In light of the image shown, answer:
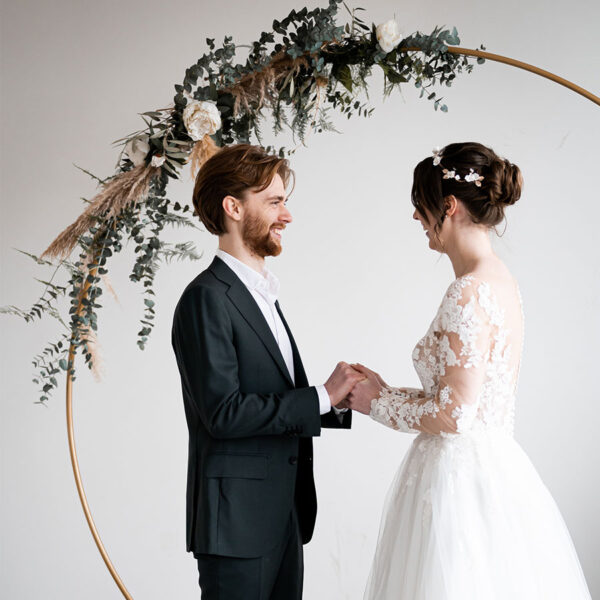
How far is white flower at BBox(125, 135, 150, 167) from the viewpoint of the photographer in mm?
2688

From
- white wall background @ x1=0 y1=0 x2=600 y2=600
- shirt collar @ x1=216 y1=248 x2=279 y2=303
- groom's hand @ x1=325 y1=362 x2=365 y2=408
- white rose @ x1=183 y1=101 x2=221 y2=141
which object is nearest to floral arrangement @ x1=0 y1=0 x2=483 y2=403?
white rose @ x1=183 y1=101 x2=221 y2=141

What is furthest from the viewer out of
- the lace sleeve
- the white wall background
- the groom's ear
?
the white wall background

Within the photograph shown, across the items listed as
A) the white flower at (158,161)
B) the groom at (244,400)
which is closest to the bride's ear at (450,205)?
the groom at (244,400)

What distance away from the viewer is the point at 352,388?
2.63m

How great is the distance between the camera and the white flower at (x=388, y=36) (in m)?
2.57

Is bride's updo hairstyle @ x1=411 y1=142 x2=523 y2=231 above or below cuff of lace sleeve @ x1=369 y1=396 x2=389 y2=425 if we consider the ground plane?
above

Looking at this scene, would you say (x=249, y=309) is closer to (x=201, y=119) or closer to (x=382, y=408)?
(x=382, y=408)

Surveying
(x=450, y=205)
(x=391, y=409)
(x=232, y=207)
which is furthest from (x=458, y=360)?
(x=232, y=207)

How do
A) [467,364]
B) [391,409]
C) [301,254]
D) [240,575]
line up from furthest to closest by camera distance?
[301,254]
[391,409]
[240,575]
[467,364]

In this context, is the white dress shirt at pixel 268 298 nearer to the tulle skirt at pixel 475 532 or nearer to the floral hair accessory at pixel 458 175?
the tulle skirt at pixel 475 532

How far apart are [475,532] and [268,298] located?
102 centimetres

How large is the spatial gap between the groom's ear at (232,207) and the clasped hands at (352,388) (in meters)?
0.61

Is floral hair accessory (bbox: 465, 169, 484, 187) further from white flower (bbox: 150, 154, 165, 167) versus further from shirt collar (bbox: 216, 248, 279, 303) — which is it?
white flower (bbox: 150, 154, 165, 167)

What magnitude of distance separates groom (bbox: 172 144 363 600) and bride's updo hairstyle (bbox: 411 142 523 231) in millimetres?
509
